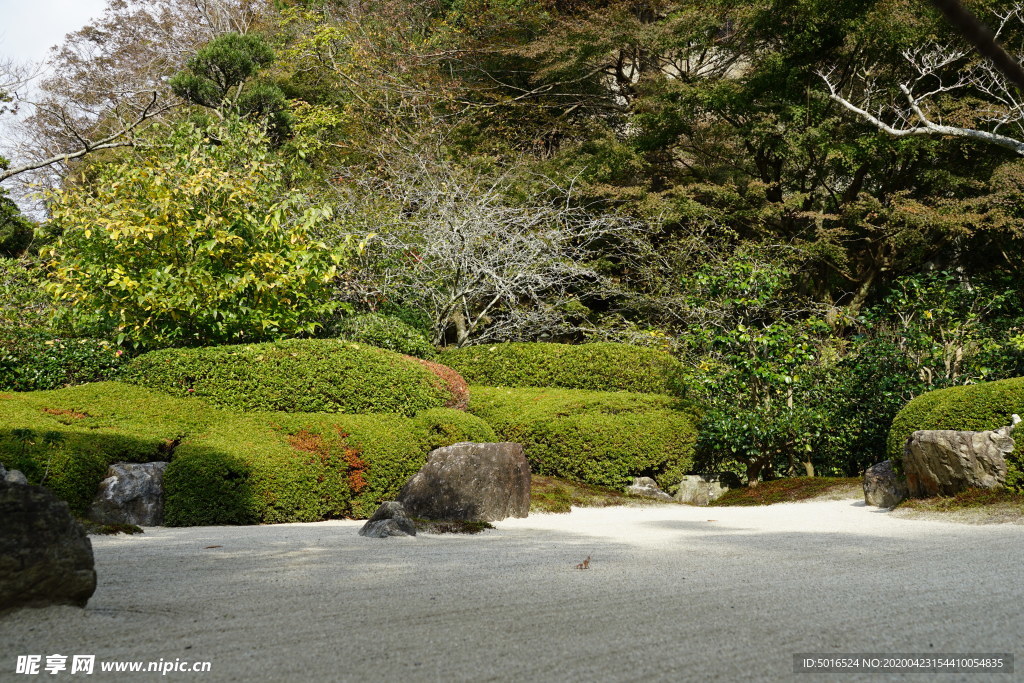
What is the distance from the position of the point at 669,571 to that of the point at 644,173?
1139cm

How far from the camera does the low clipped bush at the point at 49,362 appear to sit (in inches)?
318

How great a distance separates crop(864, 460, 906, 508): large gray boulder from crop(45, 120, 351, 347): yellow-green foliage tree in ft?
19.7

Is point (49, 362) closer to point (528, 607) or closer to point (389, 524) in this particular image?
point (389, 524)

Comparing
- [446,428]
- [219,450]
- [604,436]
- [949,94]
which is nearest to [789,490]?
[604,436]

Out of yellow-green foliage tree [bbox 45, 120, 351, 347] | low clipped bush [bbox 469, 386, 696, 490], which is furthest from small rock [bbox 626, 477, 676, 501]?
yellow-green foliage tree [bbox 45, 120, 351, 347]

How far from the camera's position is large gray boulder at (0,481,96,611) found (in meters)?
2.58

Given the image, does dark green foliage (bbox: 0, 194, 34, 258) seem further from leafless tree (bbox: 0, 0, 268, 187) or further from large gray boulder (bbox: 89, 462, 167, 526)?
large gray boulder (bbox: 89, 462, 167, 526)

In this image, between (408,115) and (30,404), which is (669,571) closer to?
(30,404)

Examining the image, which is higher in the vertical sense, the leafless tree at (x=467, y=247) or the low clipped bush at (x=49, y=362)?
the leafless tree at (x=467, y=247)

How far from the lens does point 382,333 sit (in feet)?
34.3

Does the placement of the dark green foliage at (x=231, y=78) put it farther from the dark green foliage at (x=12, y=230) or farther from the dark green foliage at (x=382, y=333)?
the dark green foliage at (x=382, y=333)

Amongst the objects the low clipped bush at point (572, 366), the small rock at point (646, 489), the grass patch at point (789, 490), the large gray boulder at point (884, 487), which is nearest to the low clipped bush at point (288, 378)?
the small rock at point (646, 489)

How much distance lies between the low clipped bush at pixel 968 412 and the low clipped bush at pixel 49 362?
309 inches

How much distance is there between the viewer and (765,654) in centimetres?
237
